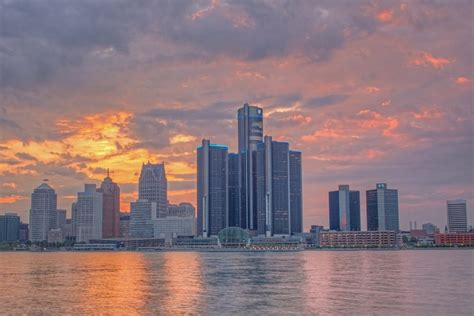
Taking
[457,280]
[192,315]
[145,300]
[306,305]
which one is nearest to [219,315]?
[192,315]

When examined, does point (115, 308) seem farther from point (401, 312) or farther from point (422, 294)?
point (422, 294)

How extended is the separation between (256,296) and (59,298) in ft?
90.1

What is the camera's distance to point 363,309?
70.0 m

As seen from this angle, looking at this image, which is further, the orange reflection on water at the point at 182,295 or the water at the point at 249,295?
the orange reflection on water at the point at 182,295

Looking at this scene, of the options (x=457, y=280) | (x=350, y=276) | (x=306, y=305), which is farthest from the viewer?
(x=350, y=276)

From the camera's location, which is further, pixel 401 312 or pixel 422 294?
pixel 422 294

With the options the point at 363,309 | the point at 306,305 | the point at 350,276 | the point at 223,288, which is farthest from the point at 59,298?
the point at 350,276

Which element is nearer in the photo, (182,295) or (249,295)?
(249,295)

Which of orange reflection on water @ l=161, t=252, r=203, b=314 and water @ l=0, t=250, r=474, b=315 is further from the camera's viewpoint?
orange reflection on water @ l=161, t=252, r=203, b=314

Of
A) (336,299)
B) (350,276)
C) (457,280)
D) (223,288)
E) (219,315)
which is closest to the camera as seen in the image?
(219,315)

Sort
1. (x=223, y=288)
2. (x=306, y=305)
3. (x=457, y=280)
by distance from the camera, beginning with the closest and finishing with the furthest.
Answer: (x=306, y=305) < (x=223, y=288) < (x=457, y=280)

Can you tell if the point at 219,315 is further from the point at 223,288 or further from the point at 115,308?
the point at 223,288

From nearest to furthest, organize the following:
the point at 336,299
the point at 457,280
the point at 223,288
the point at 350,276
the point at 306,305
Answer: the point at 306,305
the point at 336,299
the point at 223,288
the point at 457,280
the point at 350,276

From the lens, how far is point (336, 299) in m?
80.8
